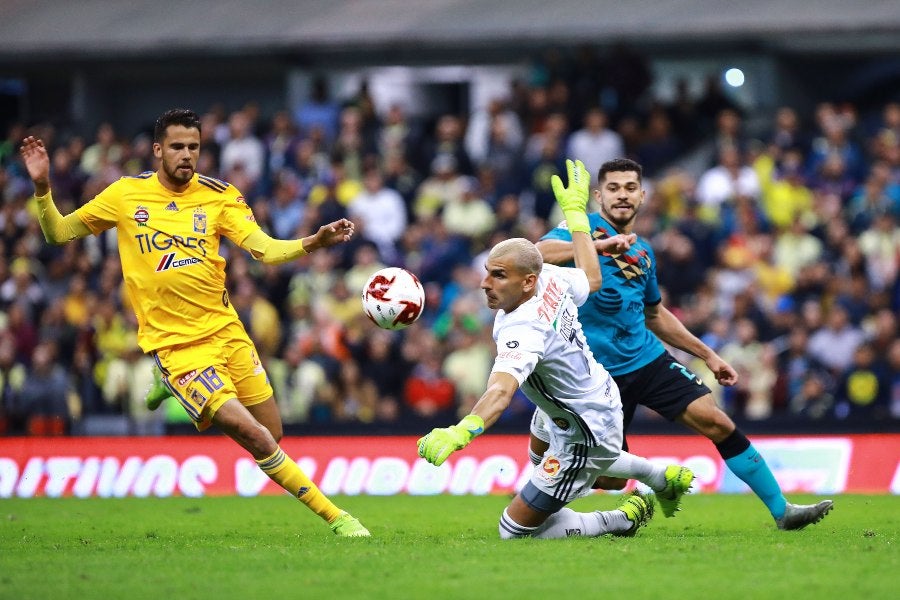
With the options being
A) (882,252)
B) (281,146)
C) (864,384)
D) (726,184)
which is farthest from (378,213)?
(864,384)

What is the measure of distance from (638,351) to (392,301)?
6.13 feet

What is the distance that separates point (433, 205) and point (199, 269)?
10.2m

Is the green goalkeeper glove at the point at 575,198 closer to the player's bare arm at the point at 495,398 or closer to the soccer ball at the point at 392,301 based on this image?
the soccer ball at the point at 392,301

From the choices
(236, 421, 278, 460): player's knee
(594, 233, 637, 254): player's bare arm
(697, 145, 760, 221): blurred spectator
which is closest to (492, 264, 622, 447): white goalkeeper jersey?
(594, 233, 637, 254): player's bare arm

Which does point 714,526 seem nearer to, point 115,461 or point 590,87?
point 115,461

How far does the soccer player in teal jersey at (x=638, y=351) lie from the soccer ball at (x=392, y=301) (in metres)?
0.99

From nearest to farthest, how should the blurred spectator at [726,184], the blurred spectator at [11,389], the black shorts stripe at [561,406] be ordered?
the black shorts stripe at [561,406]
the blurred spectator at [11,389]
the blurred spectator at [726,184]

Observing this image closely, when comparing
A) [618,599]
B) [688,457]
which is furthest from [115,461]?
[618,599]

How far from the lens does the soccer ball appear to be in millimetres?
9539

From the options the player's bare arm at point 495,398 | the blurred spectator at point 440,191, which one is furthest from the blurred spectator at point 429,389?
the player's bare arm at point 495,398

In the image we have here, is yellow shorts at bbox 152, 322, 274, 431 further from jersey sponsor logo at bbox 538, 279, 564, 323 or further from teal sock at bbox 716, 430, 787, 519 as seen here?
teal sock at bbox 716, 430, 787, 519

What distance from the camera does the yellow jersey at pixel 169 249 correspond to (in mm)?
10039

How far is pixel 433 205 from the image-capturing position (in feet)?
66.2

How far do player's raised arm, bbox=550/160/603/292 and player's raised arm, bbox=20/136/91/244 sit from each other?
10.7ft
